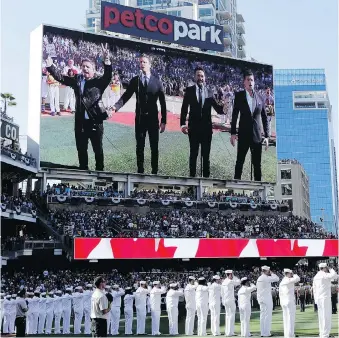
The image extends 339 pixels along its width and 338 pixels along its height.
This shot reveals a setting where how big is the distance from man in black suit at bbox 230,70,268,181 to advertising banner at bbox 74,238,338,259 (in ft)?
31.6

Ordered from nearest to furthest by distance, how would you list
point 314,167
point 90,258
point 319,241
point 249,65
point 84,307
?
1. point 84,307
2. point 90,258
3. point 319,241
4. point 249,65
5. point 314,167

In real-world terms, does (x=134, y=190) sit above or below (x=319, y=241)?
above

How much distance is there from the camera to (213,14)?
386 feet

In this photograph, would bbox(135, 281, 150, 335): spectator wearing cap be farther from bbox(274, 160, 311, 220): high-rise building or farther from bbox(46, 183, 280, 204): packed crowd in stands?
bbox(274, 160, 311, 220): high-rise building

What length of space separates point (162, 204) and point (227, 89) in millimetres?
12050

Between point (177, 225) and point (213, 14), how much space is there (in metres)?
74.5

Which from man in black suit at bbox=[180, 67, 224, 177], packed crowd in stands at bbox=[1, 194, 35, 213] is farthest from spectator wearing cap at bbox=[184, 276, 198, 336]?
man in black suit at bbox=[180, 67, 224, 177]

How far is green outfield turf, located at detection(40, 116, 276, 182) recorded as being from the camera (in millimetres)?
49906

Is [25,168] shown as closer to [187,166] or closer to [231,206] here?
[187,166]

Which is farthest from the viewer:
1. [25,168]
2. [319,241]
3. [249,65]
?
[249,65]

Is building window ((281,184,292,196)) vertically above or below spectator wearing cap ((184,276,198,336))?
above

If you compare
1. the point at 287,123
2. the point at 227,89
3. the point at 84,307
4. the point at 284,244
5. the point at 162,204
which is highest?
the point at 287,123

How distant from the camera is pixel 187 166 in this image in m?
55.8

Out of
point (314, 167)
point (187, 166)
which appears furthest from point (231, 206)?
point (314, 167)
